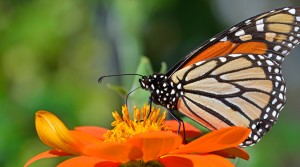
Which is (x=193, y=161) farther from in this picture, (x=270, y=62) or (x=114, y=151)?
(x=270, y=62)

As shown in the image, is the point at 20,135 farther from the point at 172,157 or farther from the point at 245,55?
the point at 172,157

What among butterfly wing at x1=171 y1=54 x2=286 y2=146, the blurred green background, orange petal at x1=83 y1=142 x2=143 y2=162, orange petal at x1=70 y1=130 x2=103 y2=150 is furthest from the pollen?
the blurred green background

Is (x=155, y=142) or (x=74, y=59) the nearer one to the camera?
(x=155, y=142)

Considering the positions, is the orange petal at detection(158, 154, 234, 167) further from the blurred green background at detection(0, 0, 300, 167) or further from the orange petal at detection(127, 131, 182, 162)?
the blurred green background at detection(0, 0, 300, 167)

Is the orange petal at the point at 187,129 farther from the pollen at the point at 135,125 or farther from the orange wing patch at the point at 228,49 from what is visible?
the orange wing patch at the point at 228,49

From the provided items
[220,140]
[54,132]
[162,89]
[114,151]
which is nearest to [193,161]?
[220,140]

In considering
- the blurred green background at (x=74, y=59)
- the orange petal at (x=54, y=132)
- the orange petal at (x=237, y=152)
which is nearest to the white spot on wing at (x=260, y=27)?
the orange petal at (x=237, y=152)
